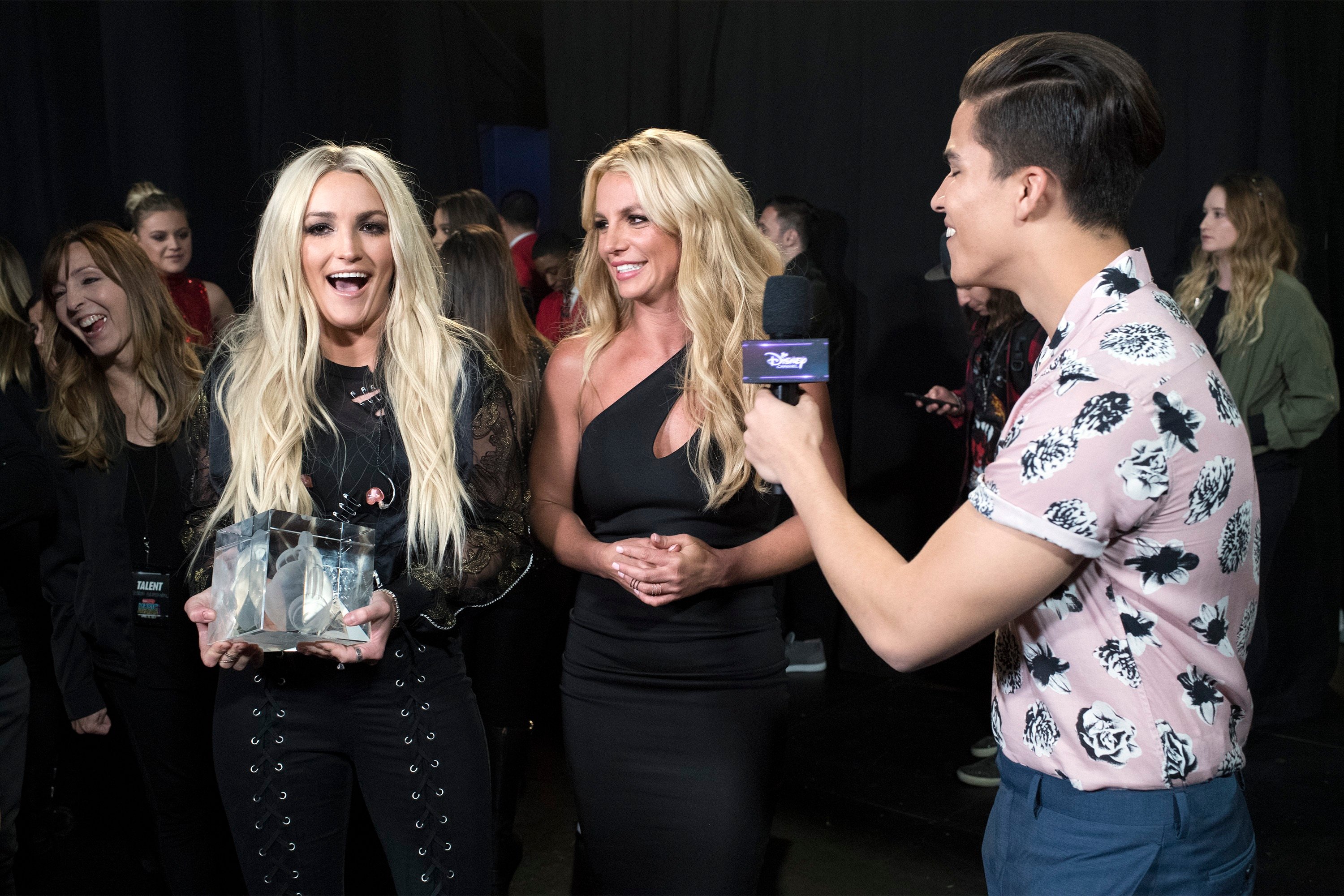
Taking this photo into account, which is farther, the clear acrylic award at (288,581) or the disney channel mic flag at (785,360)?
the clear acrylic award at (288,581)

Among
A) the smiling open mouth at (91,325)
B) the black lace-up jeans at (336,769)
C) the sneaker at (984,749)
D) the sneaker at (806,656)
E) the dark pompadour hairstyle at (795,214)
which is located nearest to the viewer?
the black lace-up jeans at (336,769)

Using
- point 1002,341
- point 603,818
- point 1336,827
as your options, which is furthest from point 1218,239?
point 603,818

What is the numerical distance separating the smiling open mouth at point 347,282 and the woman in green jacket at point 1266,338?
10.0 feet

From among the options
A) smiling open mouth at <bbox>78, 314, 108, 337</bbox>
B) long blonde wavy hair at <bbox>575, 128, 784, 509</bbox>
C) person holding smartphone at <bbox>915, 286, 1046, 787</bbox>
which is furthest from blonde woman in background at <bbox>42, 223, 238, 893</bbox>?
person holding smartphone at <bbox>915, 286, 1046, 787</bbox>

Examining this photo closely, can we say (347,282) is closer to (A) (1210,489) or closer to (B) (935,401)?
(A) (1210,489)

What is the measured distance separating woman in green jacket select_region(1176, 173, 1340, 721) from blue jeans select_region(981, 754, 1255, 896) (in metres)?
2.79

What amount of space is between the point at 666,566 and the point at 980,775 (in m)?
2.10

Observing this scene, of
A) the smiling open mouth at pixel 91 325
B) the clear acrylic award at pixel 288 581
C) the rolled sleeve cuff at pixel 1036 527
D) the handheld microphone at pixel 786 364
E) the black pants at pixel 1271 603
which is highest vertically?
the handheld microphone at pixel 786 364

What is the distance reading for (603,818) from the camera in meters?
1.92

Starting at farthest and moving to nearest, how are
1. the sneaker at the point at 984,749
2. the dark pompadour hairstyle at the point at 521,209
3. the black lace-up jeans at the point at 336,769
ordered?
1. the dark pompadour hairstyle at the point at 521,209
2. the sneaker at the point at 984,749
3. the black lace-up jeans at the point at 336,769

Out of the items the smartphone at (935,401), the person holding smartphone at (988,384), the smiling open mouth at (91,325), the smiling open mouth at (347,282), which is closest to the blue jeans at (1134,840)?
the smiling open mouth at (347,282)

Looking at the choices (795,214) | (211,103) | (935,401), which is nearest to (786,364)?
(935,401)

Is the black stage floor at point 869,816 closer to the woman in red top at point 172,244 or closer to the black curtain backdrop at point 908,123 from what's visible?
the black curtain backdrop at point 908,123

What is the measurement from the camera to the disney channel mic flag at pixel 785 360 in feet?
4.24
